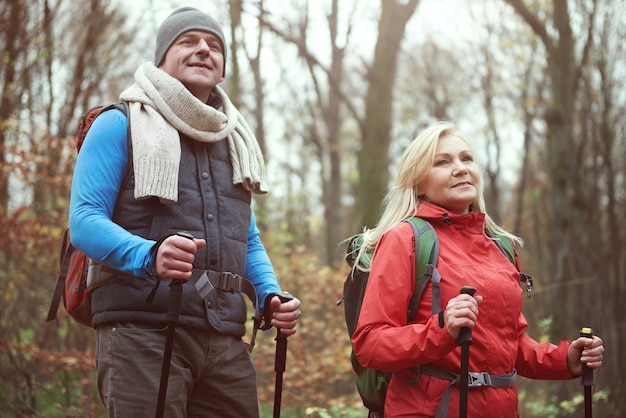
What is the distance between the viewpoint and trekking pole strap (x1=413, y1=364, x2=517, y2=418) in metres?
2.78

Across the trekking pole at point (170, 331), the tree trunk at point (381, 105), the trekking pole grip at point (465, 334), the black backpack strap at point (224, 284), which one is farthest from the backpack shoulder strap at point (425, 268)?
the tree trunk at point (381, 105)

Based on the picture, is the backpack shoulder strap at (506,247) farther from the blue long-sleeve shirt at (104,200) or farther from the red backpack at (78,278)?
the red backpack at (78,278)

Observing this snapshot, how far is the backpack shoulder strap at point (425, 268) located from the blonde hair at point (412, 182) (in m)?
0.27

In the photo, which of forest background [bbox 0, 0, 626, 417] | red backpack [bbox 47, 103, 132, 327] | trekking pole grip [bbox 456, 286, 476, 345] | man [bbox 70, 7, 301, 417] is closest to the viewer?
trekking pole grip [bbox 456, 286, 476, 345]

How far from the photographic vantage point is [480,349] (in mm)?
2865

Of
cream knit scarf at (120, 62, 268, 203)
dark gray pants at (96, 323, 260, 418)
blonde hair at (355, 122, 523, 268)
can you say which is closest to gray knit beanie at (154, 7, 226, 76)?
cream knit scarf at (120, 62, 268, 203)

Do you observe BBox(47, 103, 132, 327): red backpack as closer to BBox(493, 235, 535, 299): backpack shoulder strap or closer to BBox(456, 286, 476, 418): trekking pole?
BBox(456, 286, 476, 418): trekking pole

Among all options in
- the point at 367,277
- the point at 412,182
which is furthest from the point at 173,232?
the point at 412,182

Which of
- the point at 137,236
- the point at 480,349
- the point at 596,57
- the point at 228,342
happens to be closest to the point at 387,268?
the point at 480,349

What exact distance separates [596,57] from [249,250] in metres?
11.6

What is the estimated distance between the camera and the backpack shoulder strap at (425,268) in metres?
2.90

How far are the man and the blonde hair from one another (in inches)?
21.8

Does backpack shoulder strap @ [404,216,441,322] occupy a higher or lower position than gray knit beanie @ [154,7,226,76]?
lower

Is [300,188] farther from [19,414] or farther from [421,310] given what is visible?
[421,310]
